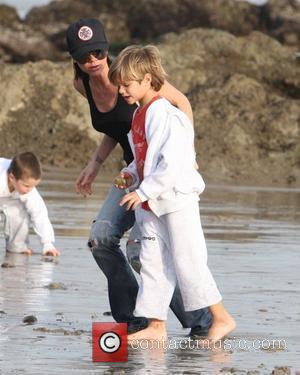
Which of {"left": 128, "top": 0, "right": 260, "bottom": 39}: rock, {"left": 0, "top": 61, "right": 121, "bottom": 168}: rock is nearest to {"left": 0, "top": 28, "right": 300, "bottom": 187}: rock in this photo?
{"left": 0, "top": 61, "right": 121, "bottom": 168}: rock

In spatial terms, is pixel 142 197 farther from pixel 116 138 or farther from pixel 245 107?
pixel 245 107

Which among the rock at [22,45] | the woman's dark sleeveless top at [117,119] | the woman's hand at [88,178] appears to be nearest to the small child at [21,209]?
the woman's hand at [88,178]

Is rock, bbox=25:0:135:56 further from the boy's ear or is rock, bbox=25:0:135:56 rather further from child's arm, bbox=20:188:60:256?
the boy's ear

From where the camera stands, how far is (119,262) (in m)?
8.20

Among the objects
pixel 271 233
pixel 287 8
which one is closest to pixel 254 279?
pixel 271 233

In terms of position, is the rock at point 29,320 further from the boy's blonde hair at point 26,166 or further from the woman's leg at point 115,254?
the boy's blonde hair at point 26,166

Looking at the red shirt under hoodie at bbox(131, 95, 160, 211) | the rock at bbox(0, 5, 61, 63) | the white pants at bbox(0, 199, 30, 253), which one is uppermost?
the rock at bbox(0, 5, 61, 63)

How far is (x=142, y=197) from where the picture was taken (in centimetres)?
746

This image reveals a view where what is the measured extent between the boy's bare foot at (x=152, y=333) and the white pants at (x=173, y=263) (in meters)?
0.06

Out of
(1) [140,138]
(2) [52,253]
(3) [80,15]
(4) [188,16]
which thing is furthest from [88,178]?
(3) [80,15]

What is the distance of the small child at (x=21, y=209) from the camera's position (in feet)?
39.5

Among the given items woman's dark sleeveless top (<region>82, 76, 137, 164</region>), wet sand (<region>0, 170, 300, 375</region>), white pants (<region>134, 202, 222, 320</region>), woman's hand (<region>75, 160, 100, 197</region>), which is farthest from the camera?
woman's hand (<region>75, 160, 100, 197</region>)

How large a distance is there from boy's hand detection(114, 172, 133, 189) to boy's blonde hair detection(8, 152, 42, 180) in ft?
13.6

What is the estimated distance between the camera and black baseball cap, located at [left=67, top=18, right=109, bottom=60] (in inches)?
316
